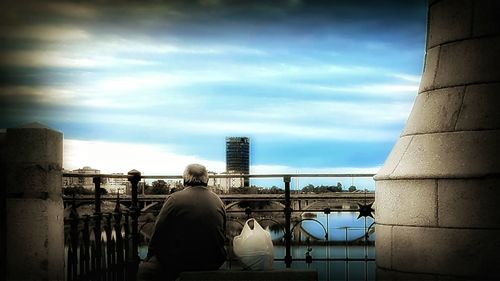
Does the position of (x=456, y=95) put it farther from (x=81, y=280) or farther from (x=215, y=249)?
(x=81, y=280)

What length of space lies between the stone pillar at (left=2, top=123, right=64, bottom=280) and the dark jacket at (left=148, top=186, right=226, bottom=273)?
0.91m

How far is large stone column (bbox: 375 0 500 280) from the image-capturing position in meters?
5.75

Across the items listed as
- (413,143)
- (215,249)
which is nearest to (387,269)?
(413,143)

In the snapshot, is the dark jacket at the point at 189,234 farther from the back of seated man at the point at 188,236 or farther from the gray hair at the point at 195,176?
the gray hair at the point at 195,176

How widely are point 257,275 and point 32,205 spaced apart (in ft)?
6.43

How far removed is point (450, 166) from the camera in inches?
234

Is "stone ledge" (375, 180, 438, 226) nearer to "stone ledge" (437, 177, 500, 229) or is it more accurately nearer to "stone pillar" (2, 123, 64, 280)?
"stone ledge" (437, 177, 500, 229)

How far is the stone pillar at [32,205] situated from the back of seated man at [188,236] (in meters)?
0.89

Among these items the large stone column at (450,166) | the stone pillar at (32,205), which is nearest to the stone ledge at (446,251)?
the large stone column at (450,166)

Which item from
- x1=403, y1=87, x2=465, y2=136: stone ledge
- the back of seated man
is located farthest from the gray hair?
x1=403, y1=87, x2=465, y2=136: stone ledge

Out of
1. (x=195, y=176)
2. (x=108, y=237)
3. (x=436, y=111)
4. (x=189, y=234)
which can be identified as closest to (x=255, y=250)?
(x=189, y=234)

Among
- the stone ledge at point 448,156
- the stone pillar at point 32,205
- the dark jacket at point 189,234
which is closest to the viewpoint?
the stone pillar at point 32,205

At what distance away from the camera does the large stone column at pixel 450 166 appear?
575 centimetres

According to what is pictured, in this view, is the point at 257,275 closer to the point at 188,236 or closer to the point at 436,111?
the point at 188,236
